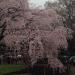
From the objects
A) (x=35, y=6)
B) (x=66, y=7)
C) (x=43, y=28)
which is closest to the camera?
(x=43, y=28)

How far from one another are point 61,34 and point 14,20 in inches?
133

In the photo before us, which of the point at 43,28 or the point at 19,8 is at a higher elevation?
the point at 19,8

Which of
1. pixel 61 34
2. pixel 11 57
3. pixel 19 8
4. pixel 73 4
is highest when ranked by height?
pixel 73 4

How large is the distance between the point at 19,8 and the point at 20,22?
875mm

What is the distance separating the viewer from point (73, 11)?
1411 inches

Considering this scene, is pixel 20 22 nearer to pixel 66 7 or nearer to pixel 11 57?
pixel 11 57

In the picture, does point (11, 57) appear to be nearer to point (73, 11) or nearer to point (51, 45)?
point (51, 45)

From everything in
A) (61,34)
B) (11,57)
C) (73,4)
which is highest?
(73,4)

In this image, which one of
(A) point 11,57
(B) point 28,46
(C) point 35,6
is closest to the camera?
(B) point 28,46

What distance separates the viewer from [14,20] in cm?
1585

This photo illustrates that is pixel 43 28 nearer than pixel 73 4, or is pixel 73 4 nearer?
pixel 43 28

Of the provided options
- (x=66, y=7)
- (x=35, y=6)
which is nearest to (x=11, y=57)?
(x=35, y=6)

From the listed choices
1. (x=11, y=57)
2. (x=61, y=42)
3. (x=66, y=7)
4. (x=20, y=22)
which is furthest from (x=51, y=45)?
(x=66, y=7)

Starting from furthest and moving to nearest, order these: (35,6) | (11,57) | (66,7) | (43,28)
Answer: (66,7) < (11,57) < (35,6) < (43,28)
